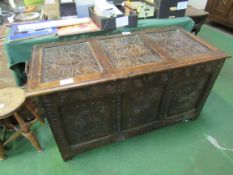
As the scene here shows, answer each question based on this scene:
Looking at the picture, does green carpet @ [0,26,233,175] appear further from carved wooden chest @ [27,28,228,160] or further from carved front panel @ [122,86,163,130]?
carved front panel @ [122,86,163,130]

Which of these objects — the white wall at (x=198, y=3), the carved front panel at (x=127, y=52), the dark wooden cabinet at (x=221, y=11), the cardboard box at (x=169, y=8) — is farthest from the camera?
the white wall at (x=198, y=3)

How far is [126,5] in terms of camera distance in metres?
1.80

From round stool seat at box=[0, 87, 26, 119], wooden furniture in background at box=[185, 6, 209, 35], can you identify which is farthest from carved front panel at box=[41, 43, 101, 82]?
wooden furniture in background at box=[185, 6, 209, 35]

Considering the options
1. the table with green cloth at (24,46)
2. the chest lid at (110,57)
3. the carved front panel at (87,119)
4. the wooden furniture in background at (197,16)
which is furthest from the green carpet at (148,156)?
the wooden furniture in background at (197,16)

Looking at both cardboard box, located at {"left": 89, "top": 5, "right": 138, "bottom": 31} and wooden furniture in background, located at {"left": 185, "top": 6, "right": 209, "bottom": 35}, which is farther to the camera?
wooden furniture in background, located at {"left": 185, "top": 6, "right": 209, "bottom": 35}

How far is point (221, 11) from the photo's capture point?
332cm

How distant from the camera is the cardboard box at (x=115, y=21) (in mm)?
1513

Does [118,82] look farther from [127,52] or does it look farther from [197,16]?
[197,16]

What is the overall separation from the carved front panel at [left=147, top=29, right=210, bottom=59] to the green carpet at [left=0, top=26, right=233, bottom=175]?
730 millimetres

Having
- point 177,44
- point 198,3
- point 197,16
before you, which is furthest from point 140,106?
point 198,3

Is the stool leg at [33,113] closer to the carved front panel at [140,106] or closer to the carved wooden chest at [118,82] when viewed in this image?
the carved wooden chest at [118,82]

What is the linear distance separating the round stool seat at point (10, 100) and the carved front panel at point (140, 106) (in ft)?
2.55

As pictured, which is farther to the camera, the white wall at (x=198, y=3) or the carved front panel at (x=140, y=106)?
the white wall at (x=198, y=3)

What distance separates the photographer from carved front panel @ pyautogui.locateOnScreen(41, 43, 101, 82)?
111 centimetres
